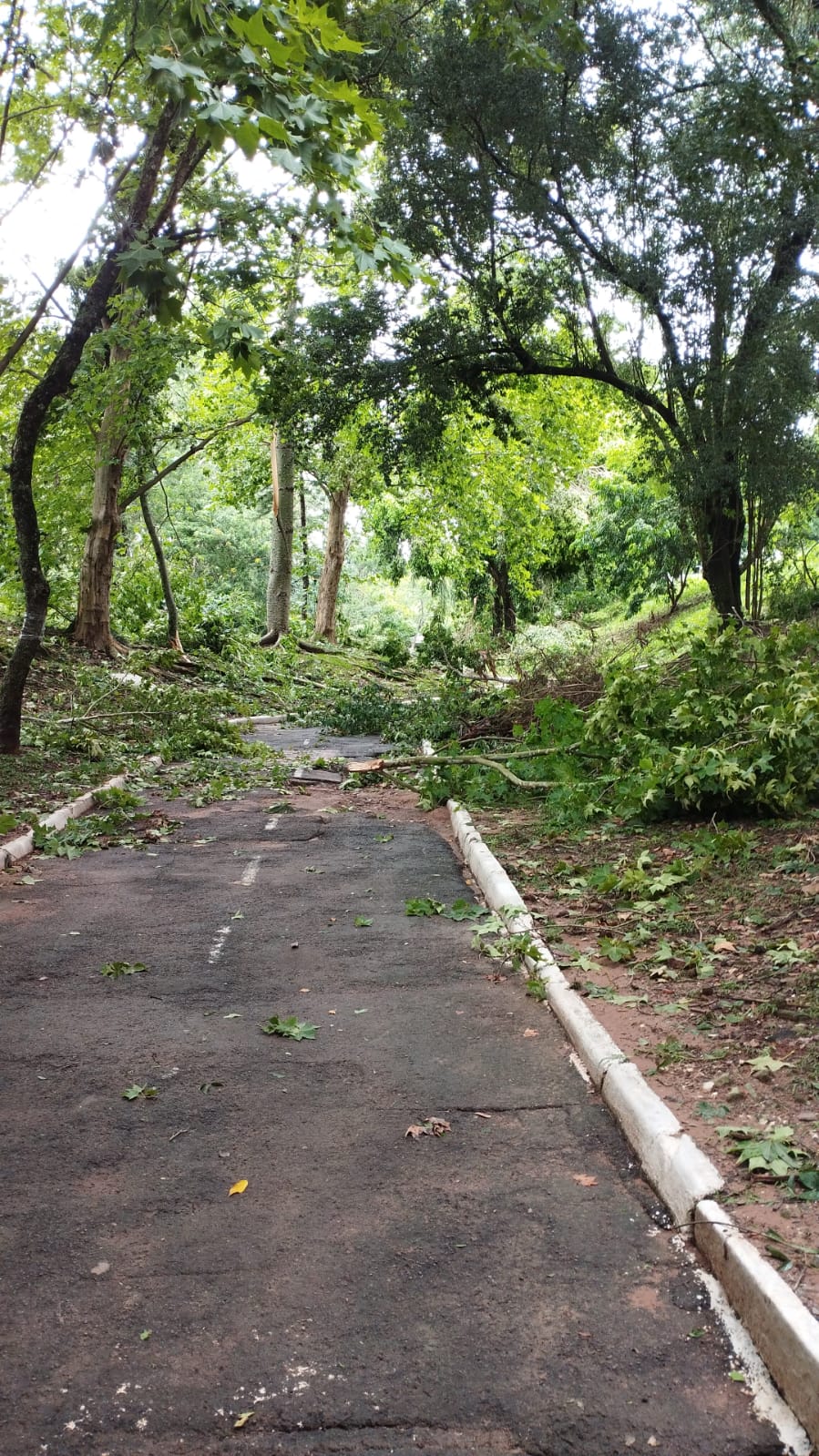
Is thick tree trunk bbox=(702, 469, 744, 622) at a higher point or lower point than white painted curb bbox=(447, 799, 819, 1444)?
higher

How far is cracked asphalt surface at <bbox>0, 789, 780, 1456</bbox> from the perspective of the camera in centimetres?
264

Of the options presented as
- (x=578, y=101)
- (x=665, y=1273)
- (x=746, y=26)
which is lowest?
(x=665, y=1273)

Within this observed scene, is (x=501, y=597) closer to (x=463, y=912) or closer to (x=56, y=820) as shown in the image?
→ (x=56, y=820)

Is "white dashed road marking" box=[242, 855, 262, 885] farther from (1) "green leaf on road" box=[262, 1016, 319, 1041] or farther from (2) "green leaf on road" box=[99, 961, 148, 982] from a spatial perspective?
(1) "green leaf on road" box=[262, 1016, 319, 1041]

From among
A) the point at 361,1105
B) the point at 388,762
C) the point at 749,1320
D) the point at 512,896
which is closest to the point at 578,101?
the point at 388,762

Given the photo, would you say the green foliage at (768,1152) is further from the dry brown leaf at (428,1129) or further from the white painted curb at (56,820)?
the white painted curb at (56,820)

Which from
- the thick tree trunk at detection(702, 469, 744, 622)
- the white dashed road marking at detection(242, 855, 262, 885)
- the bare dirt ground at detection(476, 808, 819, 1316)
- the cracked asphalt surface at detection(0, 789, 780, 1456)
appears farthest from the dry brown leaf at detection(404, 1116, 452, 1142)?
the thick tree trunk at detection(702, 469, 744, 622)

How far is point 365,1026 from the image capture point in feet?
17.1

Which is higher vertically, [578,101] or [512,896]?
[578,101]

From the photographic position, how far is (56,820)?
31.2ft

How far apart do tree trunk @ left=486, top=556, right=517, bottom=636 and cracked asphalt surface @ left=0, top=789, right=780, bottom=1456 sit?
32.5 m

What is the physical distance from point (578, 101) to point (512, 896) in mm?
12736

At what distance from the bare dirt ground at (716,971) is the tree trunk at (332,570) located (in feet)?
84.9

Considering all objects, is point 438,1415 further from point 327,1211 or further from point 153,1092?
point 153,1092
